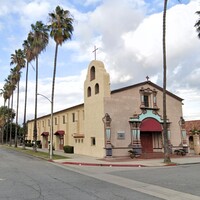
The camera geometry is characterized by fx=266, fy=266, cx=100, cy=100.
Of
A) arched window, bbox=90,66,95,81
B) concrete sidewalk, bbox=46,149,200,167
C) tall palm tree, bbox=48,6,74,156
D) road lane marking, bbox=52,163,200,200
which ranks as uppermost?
tall palm tree, bbox=48,6,74,156

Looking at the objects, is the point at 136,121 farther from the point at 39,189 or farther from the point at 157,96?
the point at 39,189

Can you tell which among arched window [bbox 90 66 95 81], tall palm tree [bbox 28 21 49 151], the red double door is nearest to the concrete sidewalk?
the red double door

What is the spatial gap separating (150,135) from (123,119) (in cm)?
442

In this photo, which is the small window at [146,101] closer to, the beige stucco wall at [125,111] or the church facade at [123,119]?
the church facade at [123,119]

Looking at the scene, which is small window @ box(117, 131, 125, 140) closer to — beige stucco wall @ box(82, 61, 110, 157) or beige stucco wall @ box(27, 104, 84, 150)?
beige stucco wall @ box(82, 61, 110, 157)

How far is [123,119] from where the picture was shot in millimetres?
27703

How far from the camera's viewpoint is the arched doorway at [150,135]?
28819 mm

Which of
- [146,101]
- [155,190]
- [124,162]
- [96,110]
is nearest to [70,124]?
[96,110]

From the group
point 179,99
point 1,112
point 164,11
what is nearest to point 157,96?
point 179,99

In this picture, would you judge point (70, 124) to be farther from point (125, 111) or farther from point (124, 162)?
point (124, 162)

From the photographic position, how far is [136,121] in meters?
27.9

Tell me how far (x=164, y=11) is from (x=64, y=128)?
23.5m

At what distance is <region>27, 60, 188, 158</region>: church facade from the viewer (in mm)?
26938

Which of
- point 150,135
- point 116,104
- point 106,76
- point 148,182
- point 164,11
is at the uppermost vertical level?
point 164,11
